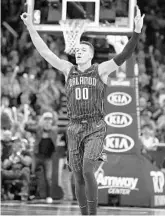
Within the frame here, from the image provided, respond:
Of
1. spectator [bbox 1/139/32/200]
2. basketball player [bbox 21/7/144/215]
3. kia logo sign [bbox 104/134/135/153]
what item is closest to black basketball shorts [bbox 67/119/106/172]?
basketball player [bbox 21/7/144/215]

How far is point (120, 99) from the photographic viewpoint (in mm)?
15836

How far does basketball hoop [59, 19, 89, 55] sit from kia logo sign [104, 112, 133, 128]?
70.0 inches

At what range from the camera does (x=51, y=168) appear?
17.2 metres

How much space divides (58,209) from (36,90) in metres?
7.96

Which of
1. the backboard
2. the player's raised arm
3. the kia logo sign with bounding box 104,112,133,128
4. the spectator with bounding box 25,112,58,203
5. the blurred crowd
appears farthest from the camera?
the spectator with bounding box 25,112,58,203

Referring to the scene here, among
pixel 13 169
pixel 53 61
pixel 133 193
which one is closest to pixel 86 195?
pixel 53 61

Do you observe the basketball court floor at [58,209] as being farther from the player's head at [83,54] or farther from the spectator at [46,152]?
the player's head at [83,54]

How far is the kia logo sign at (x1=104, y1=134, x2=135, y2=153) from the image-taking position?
1562cm

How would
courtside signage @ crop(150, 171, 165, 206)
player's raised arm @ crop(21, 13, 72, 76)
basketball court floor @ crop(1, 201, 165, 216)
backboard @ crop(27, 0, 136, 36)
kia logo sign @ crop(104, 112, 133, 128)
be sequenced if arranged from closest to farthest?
1. player's raised arm @ crop(21, 13, 72, 76)
2. basketball court floor @ crop(1, 201, 165, 216)
3. courtside signage @ crop(150, 171, 165, 206)
4. kia logo sign @ crop(104, 112, 133, 128)
5. backboard @ crop(27, 0, 136, 36)

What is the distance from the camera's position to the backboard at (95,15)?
1583 cm

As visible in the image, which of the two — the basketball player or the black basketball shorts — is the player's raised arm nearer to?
the basketball player

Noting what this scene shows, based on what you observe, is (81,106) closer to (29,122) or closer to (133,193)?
(133,193)

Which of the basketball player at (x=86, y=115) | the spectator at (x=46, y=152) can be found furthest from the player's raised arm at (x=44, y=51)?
the spectator at (x=46, y=152)

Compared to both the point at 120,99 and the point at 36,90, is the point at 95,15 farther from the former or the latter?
the point at 36,90
